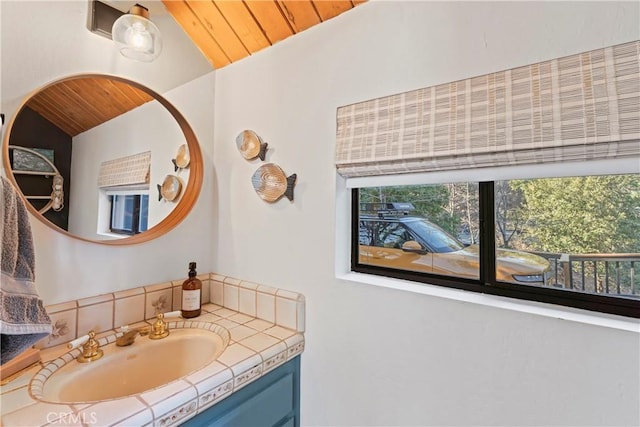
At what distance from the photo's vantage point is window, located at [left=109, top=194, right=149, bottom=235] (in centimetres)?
126

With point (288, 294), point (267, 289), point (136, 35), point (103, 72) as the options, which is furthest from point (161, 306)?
point (136, 35)

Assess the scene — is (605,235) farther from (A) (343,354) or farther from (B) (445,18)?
(A) (343,354)

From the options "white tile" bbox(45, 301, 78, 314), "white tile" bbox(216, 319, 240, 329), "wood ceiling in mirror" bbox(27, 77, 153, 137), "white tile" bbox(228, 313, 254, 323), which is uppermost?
"wood ceiling in mirror" bbox(27, 77, 153, 137)

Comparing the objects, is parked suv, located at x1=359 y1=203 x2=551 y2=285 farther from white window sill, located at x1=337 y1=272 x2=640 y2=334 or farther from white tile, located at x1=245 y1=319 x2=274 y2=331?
white tile, located at x1=245 y1=319 x2=274 y2=331

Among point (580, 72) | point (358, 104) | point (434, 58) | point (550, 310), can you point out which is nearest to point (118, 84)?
point (358, 104)

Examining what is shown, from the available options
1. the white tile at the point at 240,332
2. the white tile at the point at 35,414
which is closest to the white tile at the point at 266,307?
the white tile at the point at 240,332

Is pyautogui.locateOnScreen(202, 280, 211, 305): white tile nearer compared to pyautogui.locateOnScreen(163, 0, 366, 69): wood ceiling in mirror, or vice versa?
pyautogui.locateOnScreen(163, 0, 366, 69): wood ceiling in mirror

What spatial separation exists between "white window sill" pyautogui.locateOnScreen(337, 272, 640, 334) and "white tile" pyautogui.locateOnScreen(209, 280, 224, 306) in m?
0.72

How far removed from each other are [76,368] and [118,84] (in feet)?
3.67

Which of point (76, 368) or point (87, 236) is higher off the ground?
point (87, 236)

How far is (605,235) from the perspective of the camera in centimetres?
83

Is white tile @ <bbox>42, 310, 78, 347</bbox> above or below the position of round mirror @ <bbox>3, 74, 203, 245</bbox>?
below

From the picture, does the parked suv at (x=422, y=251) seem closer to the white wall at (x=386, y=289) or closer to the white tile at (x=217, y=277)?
the white wall at (x=386, y=289)

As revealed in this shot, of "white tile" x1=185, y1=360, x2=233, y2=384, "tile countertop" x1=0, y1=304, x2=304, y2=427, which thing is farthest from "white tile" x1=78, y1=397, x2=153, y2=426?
"white tile" x1=185, y1=360, x2=233, y2=384
